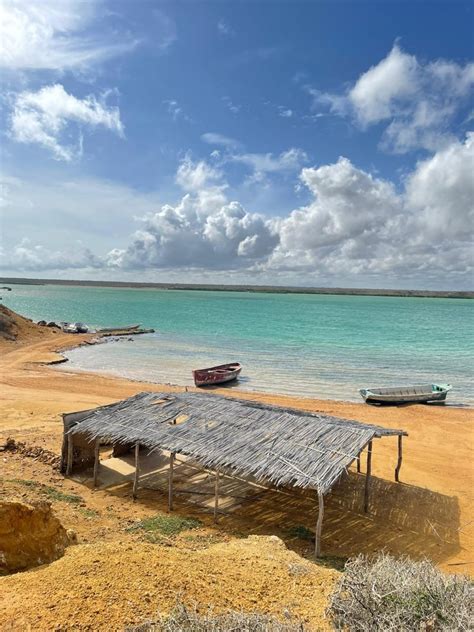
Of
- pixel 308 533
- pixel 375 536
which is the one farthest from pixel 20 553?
pixel 375 536

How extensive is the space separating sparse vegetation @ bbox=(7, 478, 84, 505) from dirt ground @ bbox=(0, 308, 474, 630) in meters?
0.05

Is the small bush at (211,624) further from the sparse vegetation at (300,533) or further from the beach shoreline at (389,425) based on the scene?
the beach shoreline at (389,425)

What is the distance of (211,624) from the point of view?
4.49 m

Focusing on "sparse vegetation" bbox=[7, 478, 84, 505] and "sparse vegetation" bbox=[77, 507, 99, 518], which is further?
"sparse vegetation" bbox=[7, 478, 84, 505]

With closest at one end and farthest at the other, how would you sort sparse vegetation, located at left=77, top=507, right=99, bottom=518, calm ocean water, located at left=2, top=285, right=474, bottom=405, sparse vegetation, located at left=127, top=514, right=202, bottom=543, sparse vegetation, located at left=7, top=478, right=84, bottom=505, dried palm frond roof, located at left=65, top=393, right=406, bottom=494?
1. sparse vegetation, located at left=127, top=514, right=202, bottom=543
2. dried palm frond roof, located at left=65, top=393, right=406, bottom=494
3. sparse vegetation, located at left=77, top=507, right=99, bottom=518
4. sparse vegetation, located at left=7, top=478, right=84, bottom=505
5. calm ocean water, located at left=2, top=285, right=474, bottom=405

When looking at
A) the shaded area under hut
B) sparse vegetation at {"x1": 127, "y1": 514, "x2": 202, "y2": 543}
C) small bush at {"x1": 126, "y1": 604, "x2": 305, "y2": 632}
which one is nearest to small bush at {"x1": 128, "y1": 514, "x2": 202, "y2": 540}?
sparse vegetation at {"x1": 127, "y1": 514, "x2": 202, "y2": 543}

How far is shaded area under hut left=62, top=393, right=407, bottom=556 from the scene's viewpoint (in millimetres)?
10297

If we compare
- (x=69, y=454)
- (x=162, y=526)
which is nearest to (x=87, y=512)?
(x=162, y=526)

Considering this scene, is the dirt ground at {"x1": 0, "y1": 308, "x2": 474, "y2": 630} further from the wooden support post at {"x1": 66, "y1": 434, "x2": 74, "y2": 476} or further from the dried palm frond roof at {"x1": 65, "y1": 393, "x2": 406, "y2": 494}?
the dried palm frond roof at {"x1": 65, "y1": 393, "x2": 406, "y2": 494}

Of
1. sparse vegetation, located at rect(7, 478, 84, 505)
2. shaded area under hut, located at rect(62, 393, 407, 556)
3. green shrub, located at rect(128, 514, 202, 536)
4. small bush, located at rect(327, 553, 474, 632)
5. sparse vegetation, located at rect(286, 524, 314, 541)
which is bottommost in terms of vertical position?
sparse vegetation, located at rect(286, 524, 314, 541)

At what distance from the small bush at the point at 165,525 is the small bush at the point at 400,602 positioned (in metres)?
5.51

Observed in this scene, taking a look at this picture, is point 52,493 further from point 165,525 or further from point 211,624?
point 211,624

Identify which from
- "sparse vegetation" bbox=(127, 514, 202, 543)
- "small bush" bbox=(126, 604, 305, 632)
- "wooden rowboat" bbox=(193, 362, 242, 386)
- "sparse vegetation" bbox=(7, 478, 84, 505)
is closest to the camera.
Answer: "small bush" bbox=(126, 604, 305, 632)

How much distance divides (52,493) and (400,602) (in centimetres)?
955
